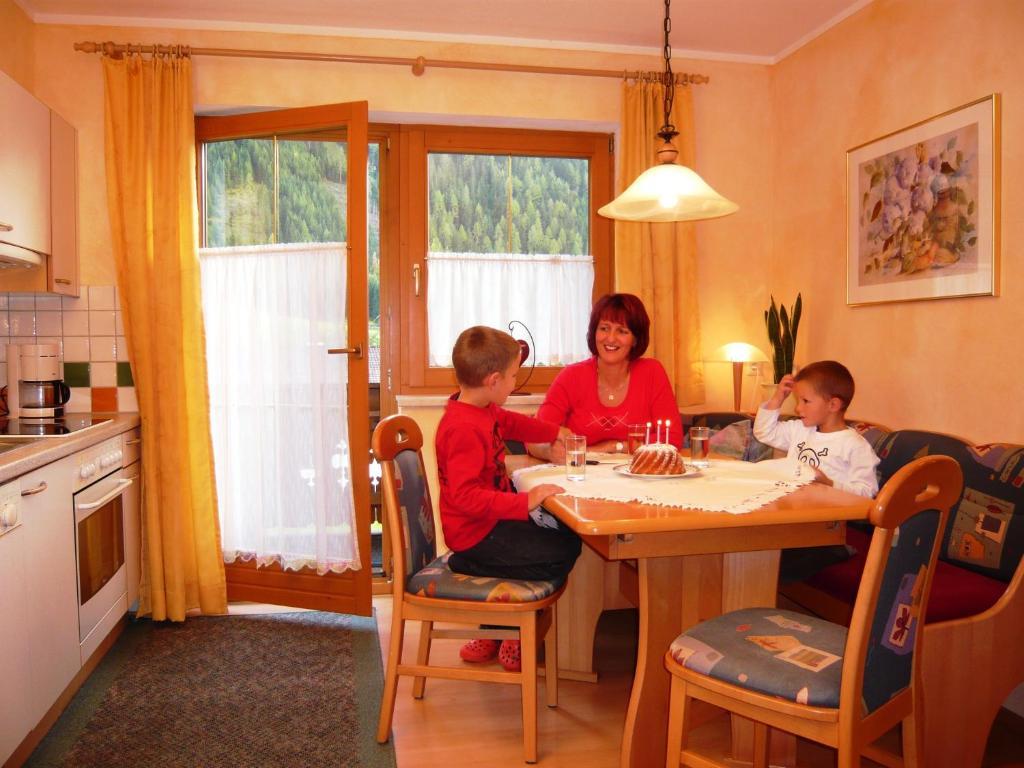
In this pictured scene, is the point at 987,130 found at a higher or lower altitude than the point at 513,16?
lower

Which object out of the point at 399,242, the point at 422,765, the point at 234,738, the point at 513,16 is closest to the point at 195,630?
the point at 234,738

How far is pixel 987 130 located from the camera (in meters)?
2.65

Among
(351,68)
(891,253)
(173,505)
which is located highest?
(351,68)

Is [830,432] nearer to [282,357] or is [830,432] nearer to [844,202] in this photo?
[844,202]

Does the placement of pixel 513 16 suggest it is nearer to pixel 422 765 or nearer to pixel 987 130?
pixel 987 130

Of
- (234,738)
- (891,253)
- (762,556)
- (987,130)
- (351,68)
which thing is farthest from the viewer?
(351,68)

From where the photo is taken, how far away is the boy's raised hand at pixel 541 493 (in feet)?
6.48

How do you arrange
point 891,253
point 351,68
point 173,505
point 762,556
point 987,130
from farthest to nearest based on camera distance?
1. point 351,68
2. point 173,505
3. point 891,253
4. point 987,130
5. point 762,556

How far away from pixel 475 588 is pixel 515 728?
0.53 metres

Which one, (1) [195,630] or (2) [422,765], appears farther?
(1) [195,630]

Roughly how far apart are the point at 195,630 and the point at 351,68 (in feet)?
8.13

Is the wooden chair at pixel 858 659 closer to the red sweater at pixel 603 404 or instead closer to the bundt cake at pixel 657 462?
the bundt cake at pixel 657 462

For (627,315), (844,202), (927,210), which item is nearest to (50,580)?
(627,315)

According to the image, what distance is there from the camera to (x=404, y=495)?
2316 millimetres
